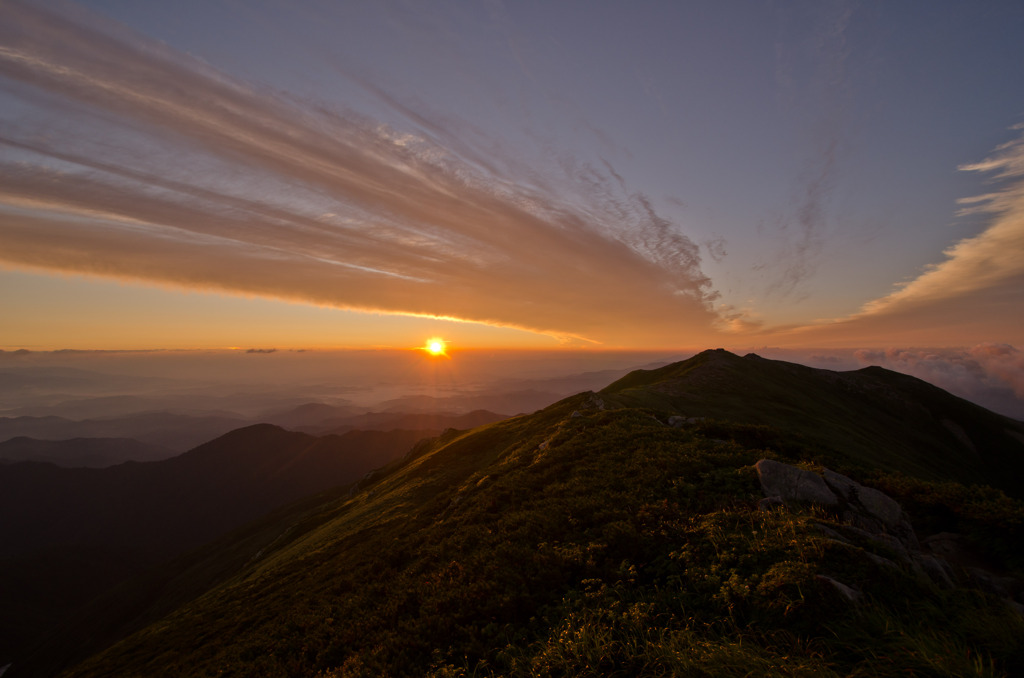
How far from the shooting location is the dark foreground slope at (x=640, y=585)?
284 inches

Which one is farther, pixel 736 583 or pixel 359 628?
pixel 359 628

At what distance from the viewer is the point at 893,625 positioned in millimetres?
7160

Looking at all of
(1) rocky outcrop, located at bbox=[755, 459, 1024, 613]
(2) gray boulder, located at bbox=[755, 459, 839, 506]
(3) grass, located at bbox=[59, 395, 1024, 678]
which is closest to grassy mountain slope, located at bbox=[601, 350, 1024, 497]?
(3) grass, located at bbox=[59, 395, 1024, 678]

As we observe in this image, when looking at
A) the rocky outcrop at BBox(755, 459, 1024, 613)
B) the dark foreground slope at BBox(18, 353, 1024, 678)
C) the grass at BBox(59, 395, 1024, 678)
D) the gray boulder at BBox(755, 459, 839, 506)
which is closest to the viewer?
the grass at BBox(59, 395, 1024, 678)

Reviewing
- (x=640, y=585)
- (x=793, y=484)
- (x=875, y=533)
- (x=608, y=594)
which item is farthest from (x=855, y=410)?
(x=608, y=594)

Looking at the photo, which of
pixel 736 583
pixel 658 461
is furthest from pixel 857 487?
pixel 736 583

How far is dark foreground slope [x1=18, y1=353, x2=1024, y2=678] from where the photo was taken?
7216 mm

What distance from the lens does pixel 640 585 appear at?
10.9 meters

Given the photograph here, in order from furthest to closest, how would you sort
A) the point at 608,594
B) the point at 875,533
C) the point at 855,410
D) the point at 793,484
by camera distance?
the point at 855,410 → the point at 793,484 → the point at 875,533 → the point at 608,594

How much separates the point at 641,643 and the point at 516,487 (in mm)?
12268

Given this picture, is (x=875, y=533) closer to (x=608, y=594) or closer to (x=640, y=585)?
(x=640, y=585)

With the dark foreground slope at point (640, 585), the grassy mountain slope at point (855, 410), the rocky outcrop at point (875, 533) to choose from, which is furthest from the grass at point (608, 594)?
the grassy mountain slope at point (855, 410)

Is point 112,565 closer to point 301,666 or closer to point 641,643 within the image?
point 301,666

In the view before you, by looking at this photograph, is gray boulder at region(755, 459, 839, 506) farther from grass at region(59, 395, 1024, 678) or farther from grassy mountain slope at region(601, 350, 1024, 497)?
grassy mountain slope at region(601, 350, 1024, 497)
